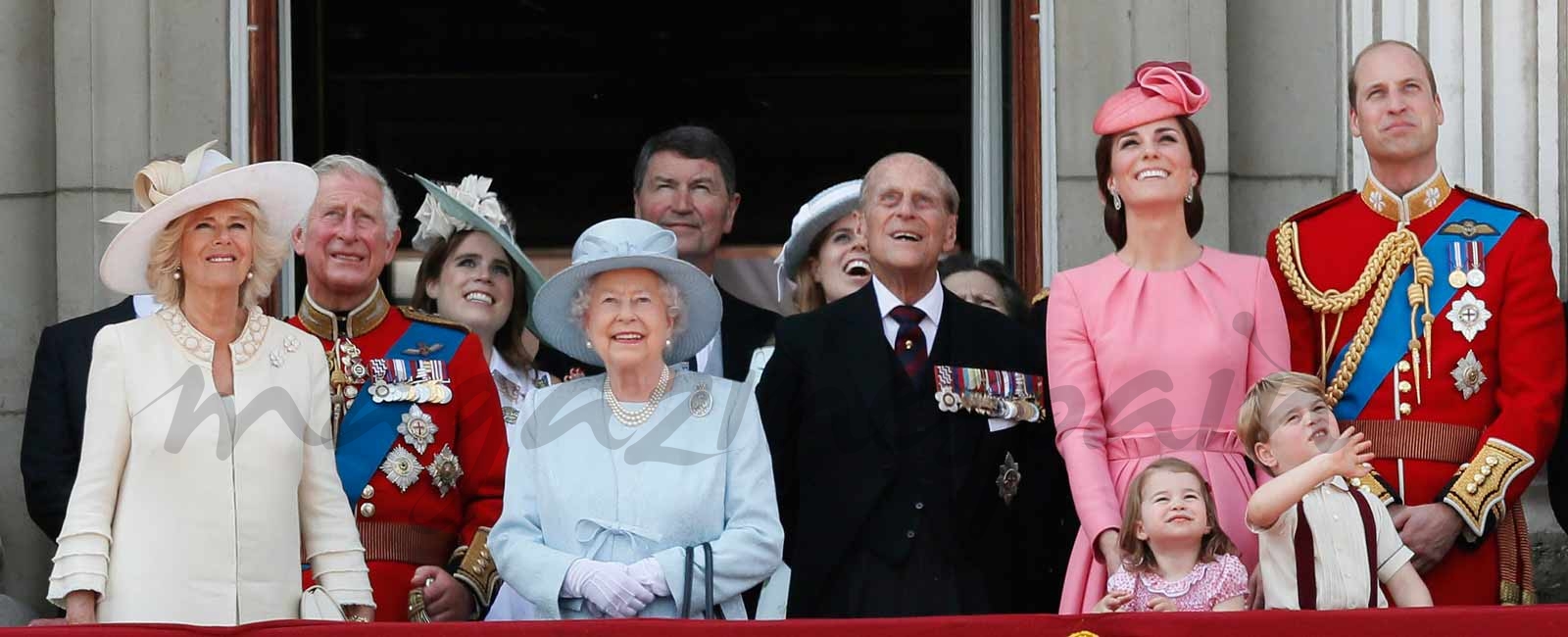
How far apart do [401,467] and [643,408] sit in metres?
0.77

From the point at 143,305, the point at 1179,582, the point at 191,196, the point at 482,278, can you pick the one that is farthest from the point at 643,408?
the point at 143,305

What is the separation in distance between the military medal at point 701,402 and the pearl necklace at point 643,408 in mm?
61

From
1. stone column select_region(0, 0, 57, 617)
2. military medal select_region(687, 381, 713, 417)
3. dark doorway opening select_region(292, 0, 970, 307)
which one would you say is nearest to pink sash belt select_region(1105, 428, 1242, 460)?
military medal select_region(687, 381, 713, 417)

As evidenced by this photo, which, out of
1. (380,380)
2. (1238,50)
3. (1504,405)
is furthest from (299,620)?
(1238,50)

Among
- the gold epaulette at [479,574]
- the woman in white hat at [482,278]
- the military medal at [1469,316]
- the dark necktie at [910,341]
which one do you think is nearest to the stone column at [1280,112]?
the military medal at [1469,316]

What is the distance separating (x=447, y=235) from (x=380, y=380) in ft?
2.73

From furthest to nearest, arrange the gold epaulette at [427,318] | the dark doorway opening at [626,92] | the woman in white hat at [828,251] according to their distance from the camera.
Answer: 1. the dark doorway opening at [626,92]
2. the woman in white hat at [828,251]
3. the gold epaulette at [427,318]

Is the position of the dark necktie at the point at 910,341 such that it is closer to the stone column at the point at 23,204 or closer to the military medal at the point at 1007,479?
the military medal at the point at 1007,479

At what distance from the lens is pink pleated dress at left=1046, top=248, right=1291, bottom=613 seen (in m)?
5.05

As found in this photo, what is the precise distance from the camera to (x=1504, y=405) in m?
5.27

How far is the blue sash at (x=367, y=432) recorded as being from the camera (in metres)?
5.60

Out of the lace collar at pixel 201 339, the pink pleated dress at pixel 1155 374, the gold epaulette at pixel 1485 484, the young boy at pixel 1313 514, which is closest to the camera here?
the young boy at pixel 1313 514

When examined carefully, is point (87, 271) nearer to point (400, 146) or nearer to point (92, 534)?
A: point (92, 534)

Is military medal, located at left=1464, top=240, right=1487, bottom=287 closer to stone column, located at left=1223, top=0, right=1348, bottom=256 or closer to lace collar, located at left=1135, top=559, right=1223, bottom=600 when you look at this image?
lace collar, located at left=1135, top=559, right=1223, bottom=600
